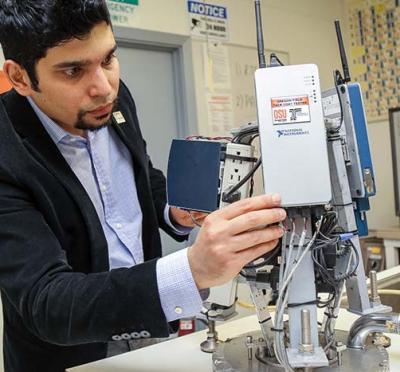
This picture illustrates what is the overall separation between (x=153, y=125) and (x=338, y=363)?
1.99 meters

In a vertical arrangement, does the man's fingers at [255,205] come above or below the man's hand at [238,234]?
above

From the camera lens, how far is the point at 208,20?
9.18ft

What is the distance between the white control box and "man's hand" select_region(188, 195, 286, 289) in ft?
0.10

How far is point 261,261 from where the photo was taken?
0.79 meters

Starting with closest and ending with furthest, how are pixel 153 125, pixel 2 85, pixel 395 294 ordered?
1. pixel 395 294
2. pixel 2 85
3. pixel 153 125

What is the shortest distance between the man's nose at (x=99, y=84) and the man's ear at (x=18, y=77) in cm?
13

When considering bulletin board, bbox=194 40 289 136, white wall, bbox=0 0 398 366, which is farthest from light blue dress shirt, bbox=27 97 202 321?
bulletin board, bbox=194 40 289 136

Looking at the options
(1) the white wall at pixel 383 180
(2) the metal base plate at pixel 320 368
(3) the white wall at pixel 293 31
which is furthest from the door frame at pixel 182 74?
(2) the metal base plate at pixel 320 368

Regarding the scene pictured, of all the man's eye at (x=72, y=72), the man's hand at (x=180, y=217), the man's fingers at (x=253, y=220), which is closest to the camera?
the man's fingers at (x=253, y=220)

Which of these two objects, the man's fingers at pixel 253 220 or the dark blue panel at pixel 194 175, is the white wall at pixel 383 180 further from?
the man's fingers at pixel 253 220

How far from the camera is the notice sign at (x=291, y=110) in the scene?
710 mm

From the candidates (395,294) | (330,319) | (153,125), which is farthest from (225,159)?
(153,125)

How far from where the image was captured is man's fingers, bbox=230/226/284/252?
2.27 feet

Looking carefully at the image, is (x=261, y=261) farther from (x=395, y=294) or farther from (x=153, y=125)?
(x=153, y=125)
